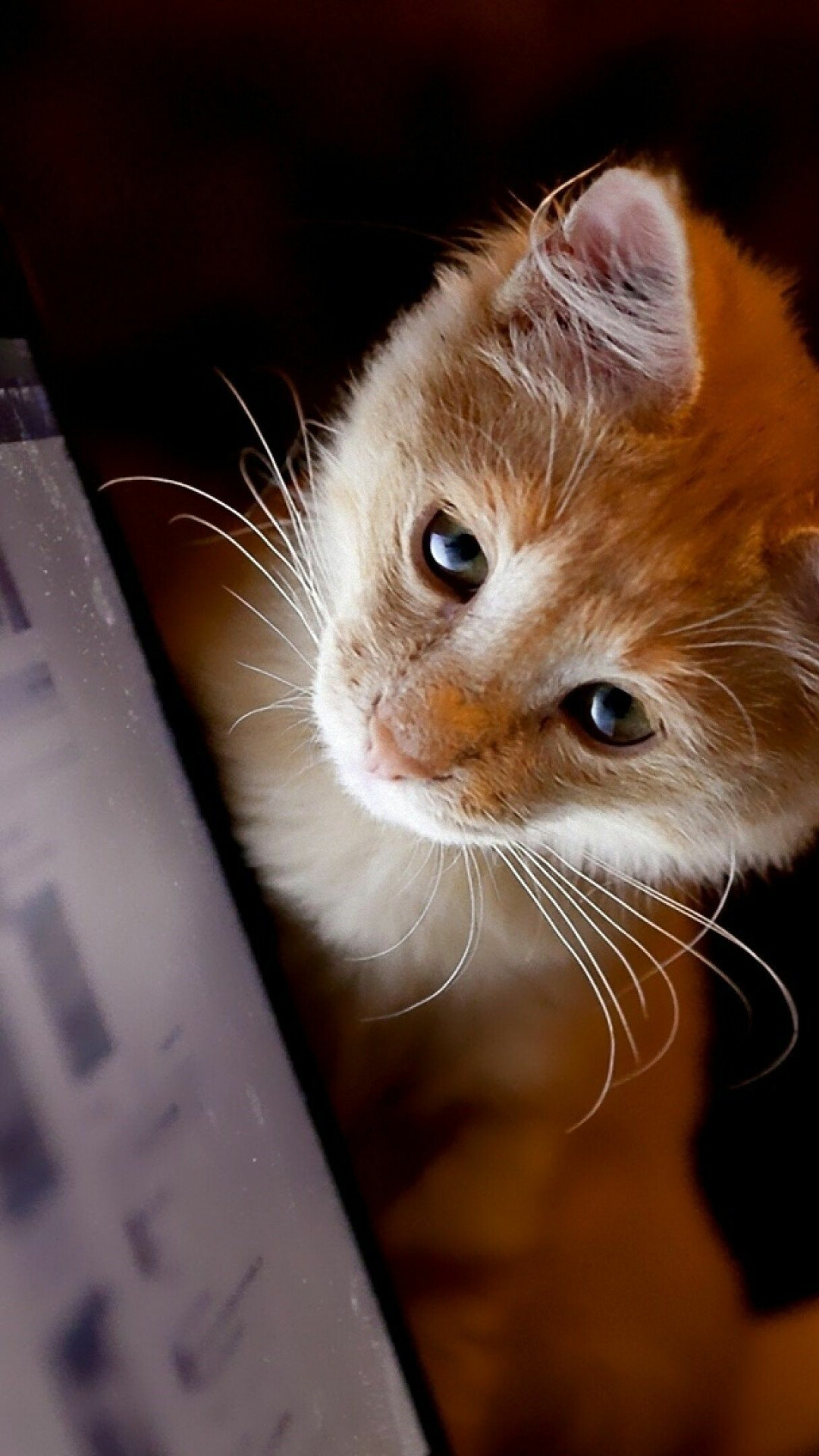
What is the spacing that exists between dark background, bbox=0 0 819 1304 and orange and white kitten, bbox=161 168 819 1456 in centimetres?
13

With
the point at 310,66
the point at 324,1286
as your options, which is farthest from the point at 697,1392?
the point at 310,66

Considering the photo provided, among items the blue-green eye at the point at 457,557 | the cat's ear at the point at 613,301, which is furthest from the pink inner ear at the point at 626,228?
the blue-green eye at the point at 457,557

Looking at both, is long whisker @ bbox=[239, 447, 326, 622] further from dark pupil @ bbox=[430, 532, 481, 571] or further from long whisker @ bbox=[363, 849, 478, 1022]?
long whisker @ bbox=[363, 849, 478, 1022]

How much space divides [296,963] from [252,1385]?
32 centimetres

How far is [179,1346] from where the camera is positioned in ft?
1.84

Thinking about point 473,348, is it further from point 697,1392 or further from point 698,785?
point 697,1392

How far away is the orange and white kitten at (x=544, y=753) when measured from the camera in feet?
2.10

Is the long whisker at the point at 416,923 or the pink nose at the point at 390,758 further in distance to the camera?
the long whisker at the point at 416,923

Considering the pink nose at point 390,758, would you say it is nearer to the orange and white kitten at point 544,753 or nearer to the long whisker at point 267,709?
the orange and white kitten at point 544,753

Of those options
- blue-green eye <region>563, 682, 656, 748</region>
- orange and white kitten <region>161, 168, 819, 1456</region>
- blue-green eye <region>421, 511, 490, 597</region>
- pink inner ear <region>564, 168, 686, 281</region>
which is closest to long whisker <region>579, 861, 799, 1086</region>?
orange and white kitten <region>161, 168, 819, 1456</region>

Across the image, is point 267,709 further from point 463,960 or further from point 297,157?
point 297,157

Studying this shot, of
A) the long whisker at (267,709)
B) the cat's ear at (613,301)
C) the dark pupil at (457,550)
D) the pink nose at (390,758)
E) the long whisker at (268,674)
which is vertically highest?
the cat's ear at (613,301)

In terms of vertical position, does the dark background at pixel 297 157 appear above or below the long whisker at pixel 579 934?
above

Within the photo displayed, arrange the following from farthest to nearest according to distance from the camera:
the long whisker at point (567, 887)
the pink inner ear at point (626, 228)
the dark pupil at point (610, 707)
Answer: the long whisker at point (567, 887), the dark pupil at point (610, 707), the pink inner ear at point (626, 228)
